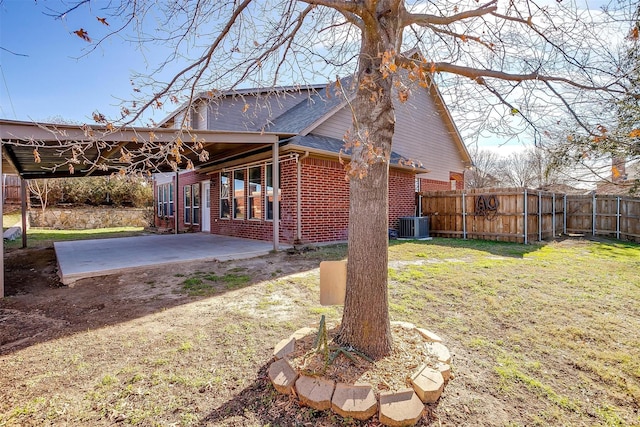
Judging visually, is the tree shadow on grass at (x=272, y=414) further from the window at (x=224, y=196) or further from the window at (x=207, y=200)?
the window at (x=207, y=200)

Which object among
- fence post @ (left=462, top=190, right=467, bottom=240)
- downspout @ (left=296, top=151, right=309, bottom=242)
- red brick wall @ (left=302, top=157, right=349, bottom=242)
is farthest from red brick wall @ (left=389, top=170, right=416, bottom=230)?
downspout @ (left=296, top=151, right=309, bottom=242)

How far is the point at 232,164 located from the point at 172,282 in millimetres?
6798

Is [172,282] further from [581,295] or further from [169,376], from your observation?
[581,295]

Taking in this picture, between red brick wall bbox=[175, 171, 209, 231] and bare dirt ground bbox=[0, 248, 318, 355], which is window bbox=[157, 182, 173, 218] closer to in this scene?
red brick wall bbox=[175, 171, 209, 231]

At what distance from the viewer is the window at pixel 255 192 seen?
10.6m

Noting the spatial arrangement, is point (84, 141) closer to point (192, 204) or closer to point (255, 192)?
point (255, 192)

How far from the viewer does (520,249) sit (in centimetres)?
905

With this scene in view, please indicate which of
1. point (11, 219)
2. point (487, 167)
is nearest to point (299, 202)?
point (11, 219)

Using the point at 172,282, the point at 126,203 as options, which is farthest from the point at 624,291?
the point at 126,203

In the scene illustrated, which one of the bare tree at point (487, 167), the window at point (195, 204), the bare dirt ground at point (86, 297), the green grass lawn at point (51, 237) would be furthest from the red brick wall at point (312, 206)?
the bare tree at point (487, 167)

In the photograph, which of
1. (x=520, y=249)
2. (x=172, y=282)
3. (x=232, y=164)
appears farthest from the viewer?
(x=232, y=164)

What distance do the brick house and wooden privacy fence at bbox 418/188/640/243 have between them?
1442 mm

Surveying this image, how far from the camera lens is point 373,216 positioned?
2.65 metres

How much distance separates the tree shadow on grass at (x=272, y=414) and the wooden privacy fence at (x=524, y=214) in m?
10.3
